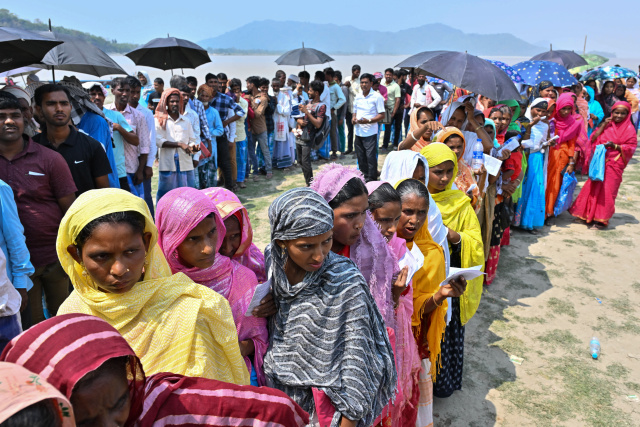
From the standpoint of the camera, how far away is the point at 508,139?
5.39 m

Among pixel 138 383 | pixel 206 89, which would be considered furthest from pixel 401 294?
pixel 206 89

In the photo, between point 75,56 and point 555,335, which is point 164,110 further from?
point 555,335

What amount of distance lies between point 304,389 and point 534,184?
5.75 meters

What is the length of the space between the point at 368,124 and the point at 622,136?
398cm

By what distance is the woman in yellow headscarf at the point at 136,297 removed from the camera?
147 cm

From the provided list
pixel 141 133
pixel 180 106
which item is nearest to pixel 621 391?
pixel 141 133

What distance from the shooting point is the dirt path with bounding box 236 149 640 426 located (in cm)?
322

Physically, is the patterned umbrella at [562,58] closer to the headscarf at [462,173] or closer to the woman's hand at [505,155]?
the woman's hand at [505,155]

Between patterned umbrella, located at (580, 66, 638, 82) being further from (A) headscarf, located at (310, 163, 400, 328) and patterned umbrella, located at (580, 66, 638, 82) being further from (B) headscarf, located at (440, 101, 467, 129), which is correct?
(A) headscarf, located at (310, 163, 400, 328)

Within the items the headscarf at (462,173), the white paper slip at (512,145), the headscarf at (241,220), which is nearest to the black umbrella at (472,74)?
the white paper slip at (512,145)

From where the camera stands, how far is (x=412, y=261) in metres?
2.30

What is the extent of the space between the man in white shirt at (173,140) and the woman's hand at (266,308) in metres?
4.81

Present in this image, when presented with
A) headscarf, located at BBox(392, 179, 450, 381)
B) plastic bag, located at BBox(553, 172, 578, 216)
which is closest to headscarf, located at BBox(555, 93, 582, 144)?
plastic bag, located at BBox(553, 172, 578, 216)

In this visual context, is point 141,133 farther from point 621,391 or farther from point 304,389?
point 621,391
